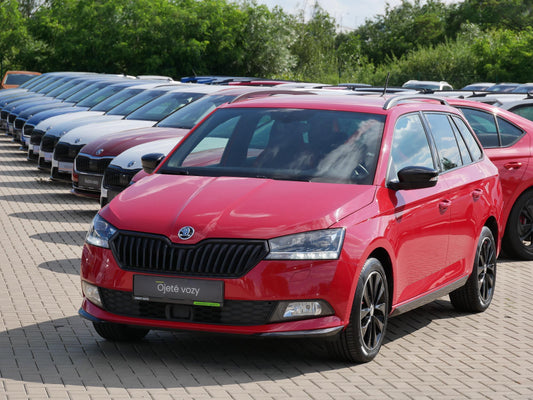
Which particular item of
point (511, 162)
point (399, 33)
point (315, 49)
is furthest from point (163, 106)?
point (399, 33)

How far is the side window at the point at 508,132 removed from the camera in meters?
11.5

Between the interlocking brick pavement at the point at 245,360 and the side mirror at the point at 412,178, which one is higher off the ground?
the side mirror at the point at 412,178

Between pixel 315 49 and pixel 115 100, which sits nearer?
pixel 115 100

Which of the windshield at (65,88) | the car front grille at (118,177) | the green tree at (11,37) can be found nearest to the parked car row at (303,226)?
the car front grille at (118,177)

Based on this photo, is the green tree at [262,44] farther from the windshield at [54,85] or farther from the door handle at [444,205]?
the door handle at [444,205]

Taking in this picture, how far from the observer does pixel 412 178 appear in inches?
267

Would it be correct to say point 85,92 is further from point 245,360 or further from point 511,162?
point 245,360

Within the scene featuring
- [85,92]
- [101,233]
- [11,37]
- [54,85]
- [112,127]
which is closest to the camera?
[101,233]

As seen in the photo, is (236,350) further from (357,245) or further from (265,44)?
(265,44)

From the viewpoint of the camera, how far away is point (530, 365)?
22.5 feet

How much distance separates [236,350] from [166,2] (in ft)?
176

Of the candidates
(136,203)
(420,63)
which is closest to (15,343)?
(136,203)

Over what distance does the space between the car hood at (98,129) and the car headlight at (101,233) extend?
893cm

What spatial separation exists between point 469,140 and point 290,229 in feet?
10.5
